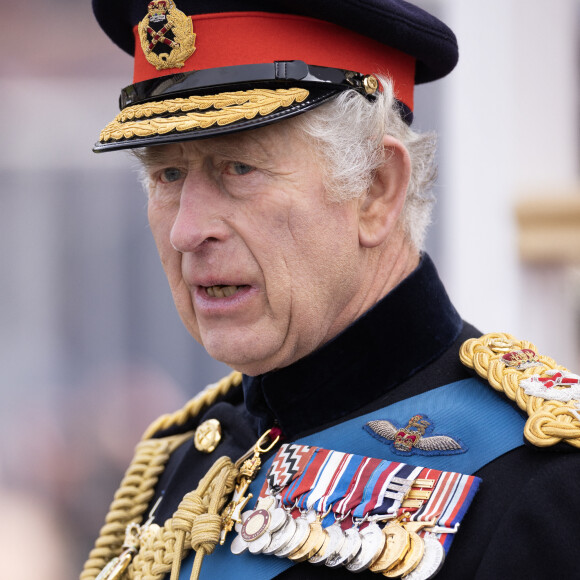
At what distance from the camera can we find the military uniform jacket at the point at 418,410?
4.69 ft

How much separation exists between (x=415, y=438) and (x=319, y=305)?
0.32 meters

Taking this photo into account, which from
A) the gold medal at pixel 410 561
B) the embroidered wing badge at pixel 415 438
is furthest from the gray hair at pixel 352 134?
the gold medal at pixel 410 561

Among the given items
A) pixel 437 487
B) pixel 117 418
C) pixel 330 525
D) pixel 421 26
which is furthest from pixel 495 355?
pixel 117 418

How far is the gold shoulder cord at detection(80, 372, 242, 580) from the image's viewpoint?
68.2 inches

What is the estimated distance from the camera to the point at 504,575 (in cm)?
141

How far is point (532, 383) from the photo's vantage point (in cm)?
163

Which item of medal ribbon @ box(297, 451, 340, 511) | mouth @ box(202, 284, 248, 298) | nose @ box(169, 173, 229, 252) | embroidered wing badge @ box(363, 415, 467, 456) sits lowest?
medal ribbon @ box(297, 451, 340, 511)

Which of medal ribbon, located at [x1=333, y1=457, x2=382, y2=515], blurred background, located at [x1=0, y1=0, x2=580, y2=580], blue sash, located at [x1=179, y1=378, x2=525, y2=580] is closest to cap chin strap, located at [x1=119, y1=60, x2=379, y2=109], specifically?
blue sash, located at [x1=179, y1=378, x2=525, y2=580]

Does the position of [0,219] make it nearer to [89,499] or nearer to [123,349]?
[123,349]

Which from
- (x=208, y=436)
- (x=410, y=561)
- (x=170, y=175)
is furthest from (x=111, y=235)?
(x=410, y=561)

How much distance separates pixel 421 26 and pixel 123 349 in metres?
3.83

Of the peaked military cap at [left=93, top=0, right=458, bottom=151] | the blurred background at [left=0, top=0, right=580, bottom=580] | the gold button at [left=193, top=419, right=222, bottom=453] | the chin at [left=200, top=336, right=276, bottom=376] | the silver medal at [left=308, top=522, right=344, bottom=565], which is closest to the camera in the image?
the silver medal at [left=308, top=522, right=344, bottom=565]

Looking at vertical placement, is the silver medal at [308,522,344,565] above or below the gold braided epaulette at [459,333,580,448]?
below

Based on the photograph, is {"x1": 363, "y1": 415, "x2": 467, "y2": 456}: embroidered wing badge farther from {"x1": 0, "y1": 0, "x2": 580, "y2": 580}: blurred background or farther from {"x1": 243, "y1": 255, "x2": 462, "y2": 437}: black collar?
{"x1": 0, "y1": 0, "x2": 580, "y2": 580}: blurred background
